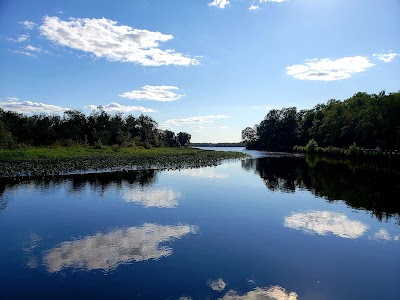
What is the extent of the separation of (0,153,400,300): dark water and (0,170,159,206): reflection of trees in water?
2458 millimetres

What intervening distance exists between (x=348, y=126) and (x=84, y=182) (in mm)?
96038

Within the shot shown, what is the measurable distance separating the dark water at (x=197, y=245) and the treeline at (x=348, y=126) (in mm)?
65934

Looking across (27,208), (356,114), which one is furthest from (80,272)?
(356,114)

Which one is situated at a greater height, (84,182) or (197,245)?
(84,182)

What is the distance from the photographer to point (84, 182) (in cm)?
3991

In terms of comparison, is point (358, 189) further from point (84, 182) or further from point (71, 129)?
point (71, 129)

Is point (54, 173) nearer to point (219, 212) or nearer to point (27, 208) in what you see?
point (27, 208)

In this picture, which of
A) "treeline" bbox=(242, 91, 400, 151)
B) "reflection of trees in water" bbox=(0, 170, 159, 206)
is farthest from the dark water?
"treeline" bbox=(242, 91, 400, 151)

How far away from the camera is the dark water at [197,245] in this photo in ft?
42.2

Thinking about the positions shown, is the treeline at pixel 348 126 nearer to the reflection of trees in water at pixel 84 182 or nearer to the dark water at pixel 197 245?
the dark water at pixel 197 245

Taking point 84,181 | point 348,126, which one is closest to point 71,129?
point 84,181

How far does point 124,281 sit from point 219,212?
13159mm

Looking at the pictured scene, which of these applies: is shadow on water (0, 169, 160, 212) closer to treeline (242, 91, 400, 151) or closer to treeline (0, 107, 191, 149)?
A: treeline (0, 107, 191, 149)

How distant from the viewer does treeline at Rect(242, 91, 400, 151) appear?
294 ft
